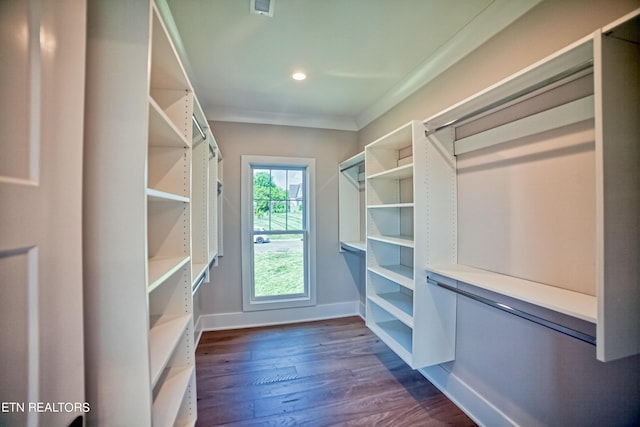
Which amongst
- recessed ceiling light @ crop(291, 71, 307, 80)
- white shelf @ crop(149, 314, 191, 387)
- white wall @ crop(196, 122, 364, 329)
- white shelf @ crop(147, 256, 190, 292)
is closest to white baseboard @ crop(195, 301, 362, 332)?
white wall @ crop(196, 122, 364, 329)

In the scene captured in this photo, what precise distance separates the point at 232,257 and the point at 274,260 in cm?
52

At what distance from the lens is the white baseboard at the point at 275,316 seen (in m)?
3.09

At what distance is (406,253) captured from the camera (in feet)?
8.27

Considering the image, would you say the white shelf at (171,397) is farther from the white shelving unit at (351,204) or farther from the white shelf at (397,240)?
the white shelving unit at (351,204)

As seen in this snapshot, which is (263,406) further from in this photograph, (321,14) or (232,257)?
(321,14)

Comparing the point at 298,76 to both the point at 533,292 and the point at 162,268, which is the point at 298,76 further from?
the point at 533,292

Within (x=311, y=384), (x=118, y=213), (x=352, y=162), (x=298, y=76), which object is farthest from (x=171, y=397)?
(x=352, y=162)

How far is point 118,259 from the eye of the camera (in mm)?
884

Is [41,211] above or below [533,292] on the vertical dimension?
above

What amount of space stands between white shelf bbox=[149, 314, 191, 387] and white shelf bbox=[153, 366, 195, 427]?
27 centimetres

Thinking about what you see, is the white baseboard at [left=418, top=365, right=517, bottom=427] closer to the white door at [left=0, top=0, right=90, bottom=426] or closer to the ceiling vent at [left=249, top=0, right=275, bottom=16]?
the white door at [left=0, top=0, right=90, bottom=426]

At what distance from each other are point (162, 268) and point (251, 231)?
199cm

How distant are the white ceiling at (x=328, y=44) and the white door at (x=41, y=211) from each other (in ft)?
3.24

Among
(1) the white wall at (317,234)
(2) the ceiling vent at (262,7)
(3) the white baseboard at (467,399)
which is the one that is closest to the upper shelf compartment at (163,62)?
(2) the ceiling vent at (262,7)
